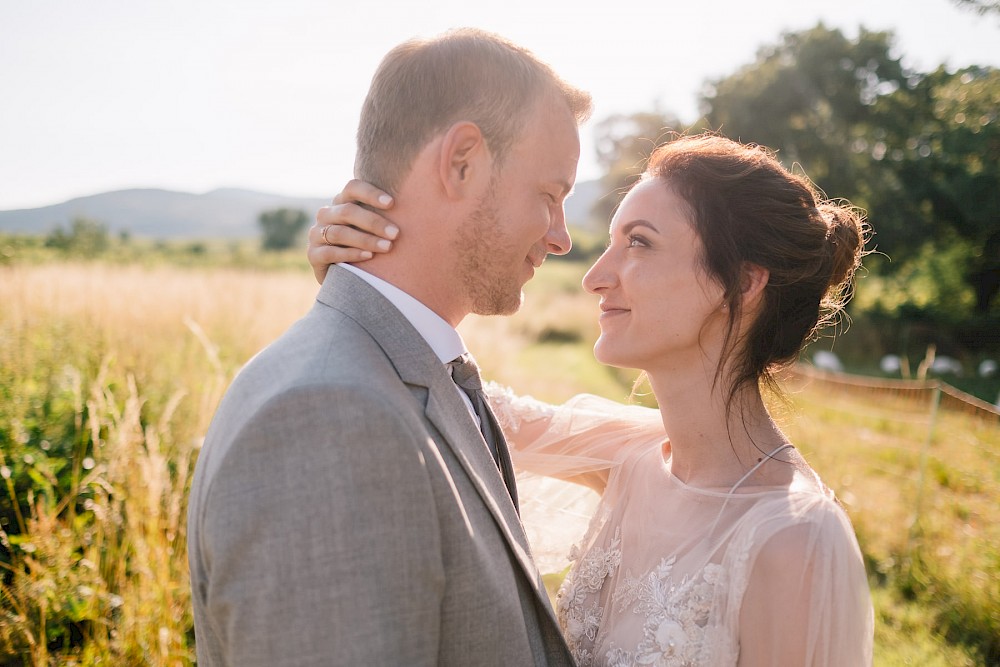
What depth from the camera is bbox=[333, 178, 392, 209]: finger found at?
181 centimetres

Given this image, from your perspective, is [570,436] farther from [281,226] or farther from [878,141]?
[281,226]

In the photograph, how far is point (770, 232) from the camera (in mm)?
2453

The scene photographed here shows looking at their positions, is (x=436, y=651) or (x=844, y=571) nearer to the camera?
(x=436, y=651)

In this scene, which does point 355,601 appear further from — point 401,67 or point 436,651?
point 401,67

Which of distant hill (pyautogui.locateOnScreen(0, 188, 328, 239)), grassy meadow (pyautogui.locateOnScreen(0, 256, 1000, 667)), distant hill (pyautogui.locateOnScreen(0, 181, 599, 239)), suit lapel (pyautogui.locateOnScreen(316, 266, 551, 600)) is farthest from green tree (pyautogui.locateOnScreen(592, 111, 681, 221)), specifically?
suit lapel (pyautogui.locateOnScreen(316, 266, 551, 600))

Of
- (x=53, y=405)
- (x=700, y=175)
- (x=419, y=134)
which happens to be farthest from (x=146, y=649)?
(x=700, y=175)

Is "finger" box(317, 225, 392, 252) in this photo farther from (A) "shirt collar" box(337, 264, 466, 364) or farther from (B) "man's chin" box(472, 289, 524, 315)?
(B) "man's chin" box(472, 289, 524, 315)

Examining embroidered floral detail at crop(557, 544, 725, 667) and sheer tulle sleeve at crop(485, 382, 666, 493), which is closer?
embroidered floral detail at crop(557, 544, 725, 667)

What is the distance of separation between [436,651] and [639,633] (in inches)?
44.8

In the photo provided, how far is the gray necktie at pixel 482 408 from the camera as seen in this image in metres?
1.90

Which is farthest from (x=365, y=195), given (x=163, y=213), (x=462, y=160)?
(x=163, y=213)

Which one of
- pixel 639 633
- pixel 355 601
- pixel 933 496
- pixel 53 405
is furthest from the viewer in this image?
pixel 933 496

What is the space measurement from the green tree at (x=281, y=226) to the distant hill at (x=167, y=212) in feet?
5.52

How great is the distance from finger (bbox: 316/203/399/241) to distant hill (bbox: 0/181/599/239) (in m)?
5.53
